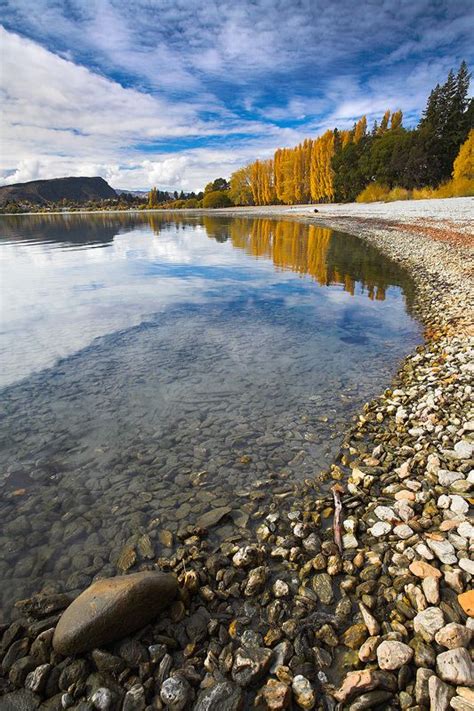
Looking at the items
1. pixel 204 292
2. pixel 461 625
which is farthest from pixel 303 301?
pixel 461 625

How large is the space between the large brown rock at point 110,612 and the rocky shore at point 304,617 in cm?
2

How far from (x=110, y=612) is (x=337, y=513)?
249 cm

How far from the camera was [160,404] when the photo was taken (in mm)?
6984

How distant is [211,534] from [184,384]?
389cm

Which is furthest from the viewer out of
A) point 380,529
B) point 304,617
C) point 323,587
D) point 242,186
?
point 242,186

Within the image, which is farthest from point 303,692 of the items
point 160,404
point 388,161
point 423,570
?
point 388,161

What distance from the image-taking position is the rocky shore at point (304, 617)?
2.53 m

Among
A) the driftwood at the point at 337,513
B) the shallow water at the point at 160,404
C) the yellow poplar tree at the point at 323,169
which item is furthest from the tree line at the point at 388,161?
the driftwood at the point at 337,513

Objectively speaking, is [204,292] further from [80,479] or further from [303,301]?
[80,479]

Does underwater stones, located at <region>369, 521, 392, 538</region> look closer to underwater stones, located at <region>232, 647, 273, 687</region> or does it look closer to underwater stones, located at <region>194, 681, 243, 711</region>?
underwater stones, located at <region>232, 647, 273, 687</region>

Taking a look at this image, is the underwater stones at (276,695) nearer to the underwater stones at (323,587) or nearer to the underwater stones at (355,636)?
the underwater stones at (355,636)

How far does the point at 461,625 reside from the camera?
2.65 meters

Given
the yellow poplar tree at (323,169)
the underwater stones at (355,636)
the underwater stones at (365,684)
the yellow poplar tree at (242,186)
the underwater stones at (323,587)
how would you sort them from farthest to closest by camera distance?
the yellow poplar tree at (242,186), the yellow poplar tree at (323,169), the underwater stones at (323,587), the underwater stones at (355,636), the underwater stones at (365,684)

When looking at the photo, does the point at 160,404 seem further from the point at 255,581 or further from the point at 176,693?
the point at 176,693
